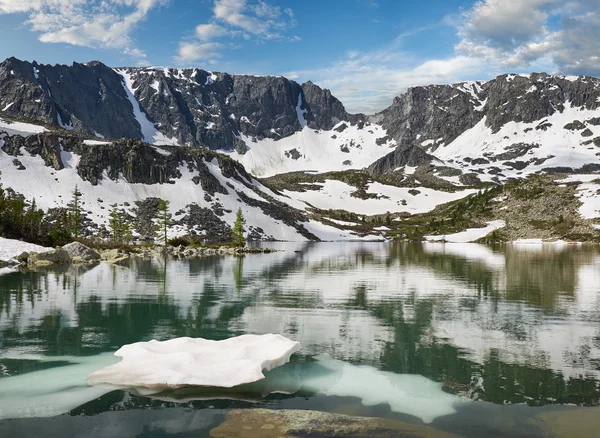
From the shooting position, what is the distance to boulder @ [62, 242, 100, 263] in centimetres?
8425

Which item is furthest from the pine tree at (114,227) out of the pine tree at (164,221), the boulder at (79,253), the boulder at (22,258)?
the boulder at (22,258)

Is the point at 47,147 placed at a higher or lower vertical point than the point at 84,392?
higher

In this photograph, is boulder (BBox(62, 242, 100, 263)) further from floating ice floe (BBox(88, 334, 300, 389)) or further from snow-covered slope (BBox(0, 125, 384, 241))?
snow-covered slope (BBox(0, 125, 384, 241))

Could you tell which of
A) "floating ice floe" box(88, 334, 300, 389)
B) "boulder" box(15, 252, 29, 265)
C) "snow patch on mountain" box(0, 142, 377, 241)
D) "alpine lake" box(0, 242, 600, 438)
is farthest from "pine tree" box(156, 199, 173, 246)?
"floating ice floe" box(88, 334, 300, 389)

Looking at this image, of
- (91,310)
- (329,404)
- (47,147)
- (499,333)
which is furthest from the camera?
(47,147)

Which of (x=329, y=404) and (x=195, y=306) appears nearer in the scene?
(x=329, y=404)

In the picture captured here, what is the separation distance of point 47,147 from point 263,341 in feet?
635

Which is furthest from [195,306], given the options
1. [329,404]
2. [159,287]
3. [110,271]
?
[110,271]

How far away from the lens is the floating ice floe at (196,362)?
18.7 m

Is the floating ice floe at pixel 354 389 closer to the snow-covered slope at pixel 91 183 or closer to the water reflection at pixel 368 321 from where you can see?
the water reflection at pixel 368 321

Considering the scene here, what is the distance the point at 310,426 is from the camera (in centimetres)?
1477

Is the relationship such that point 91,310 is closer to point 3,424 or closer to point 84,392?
point 84,392

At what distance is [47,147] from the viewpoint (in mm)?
189500

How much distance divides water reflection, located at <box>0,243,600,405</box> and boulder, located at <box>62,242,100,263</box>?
25230mm
